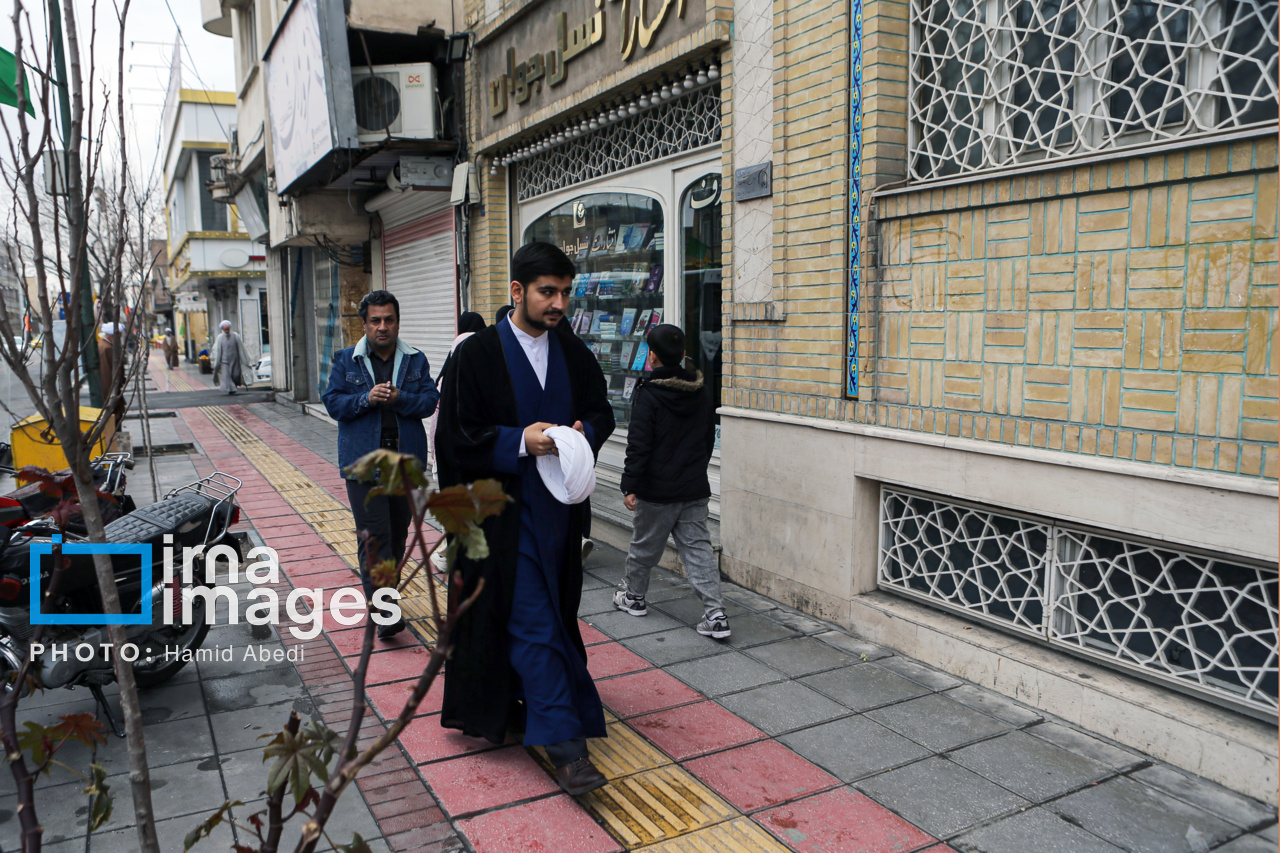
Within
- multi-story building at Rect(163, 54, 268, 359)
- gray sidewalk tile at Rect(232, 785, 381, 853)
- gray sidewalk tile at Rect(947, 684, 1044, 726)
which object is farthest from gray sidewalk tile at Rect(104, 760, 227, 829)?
multi-story building at Rect(163, 54, 268, 359)

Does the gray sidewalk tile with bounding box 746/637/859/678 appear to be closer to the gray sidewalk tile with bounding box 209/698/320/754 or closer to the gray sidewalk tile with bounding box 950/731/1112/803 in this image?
the gray sidewalk tile with bounding box 950/731/1112/803

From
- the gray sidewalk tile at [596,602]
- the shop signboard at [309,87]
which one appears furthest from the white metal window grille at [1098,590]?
the shop signboard at [309,87]

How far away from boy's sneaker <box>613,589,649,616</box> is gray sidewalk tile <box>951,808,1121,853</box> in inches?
104

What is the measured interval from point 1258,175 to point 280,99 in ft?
42.8

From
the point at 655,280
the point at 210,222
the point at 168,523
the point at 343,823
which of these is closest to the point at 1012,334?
the point at 343,823

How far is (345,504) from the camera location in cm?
871

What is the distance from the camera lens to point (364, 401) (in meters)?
4.98

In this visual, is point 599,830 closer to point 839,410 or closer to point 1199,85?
point 839,410

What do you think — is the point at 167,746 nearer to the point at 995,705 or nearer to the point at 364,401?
the point at 364,401

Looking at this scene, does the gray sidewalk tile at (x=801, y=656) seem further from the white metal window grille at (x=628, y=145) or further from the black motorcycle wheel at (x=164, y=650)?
the white metal window grille at (x=628, y=145)

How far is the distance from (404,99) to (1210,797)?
1009cm

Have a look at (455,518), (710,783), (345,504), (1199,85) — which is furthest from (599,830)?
(345,504)

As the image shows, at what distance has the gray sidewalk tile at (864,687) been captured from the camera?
4320mm

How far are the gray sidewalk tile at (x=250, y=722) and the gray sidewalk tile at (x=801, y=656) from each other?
7.19 ft
